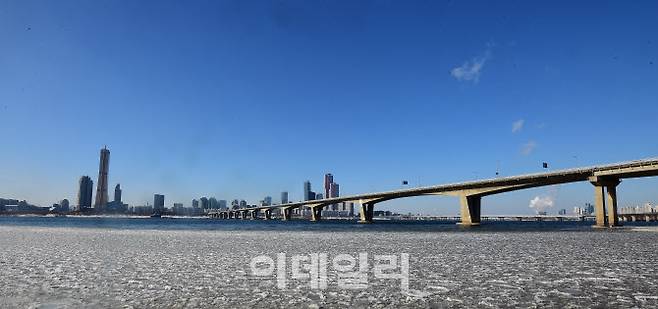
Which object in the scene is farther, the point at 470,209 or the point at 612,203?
the point at 470,209

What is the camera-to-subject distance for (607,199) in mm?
55875

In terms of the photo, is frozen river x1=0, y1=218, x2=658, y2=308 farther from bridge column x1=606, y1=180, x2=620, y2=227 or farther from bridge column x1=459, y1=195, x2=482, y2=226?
bridge column x1=459, y1=195, x2=482, y2=226

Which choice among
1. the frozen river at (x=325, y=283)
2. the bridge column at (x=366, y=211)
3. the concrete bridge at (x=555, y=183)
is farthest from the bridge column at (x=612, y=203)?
the bridge column at (x=366, y=211)

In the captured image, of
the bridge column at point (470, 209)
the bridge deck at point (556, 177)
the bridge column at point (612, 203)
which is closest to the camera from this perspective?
the bridge deck at point (556, 177)

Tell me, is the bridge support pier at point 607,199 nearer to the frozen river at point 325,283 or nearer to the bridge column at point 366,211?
the frozen river at point 325,283

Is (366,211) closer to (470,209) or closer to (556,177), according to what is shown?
(470,209)

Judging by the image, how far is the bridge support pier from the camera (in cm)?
5516

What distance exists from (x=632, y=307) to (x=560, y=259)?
361 inches

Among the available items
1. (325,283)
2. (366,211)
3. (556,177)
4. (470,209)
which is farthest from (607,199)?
(366,211)

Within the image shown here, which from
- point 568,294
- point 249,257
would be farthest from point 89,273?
point 568,294

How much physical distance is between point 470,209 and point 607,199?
26370mm

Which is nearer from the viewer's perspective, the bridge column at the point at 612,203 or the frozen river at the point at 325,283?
the frozen river at the point at 325,283

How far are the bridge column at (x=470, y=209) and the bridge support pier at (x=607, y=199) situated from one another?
2450cm

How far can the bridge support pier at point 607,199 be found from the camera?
55.2 metres
